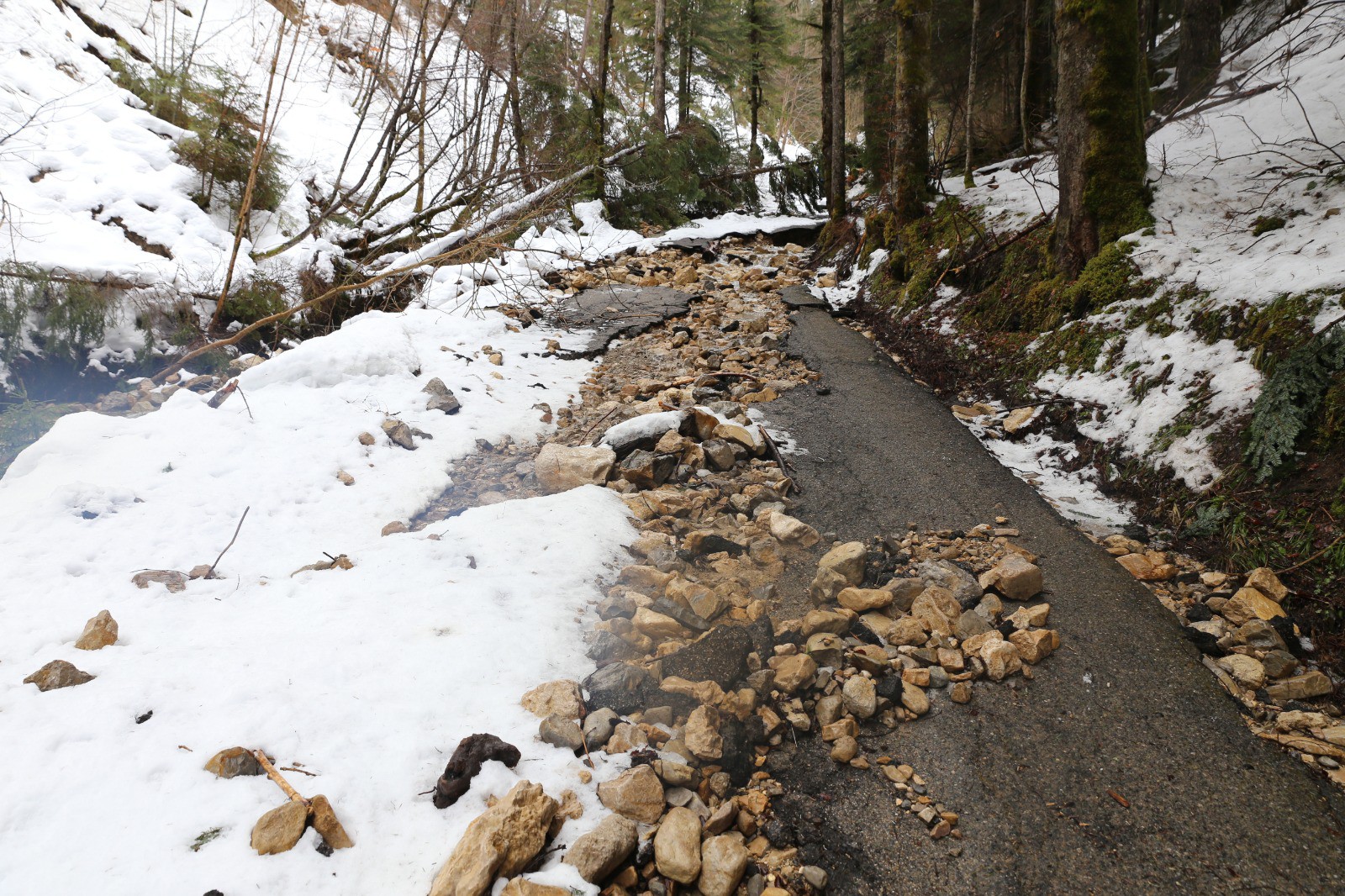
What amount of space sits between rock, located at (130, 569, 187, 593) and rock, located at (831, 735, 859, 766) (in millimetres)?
2794

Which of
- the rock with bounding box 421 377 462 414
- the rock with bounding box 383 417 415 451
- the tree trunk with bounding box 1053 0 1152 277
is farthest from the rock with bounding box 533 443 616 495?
the tree trunk with bounding box 1053 0 1152 277

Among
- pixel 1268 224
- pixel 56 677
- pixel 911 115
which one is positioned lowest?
pixel 56 677

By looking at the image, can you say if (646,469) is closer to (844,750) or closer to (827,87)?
(844,750)

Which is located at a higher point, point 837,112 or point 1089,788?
point 837,112

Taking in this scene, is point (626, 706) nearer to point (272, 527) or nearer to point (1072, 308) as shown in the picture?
point (272, 527)

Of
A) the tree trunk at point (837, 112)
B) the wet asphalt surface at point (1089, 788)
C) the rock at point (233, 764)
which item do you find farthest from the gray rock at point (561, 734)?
the tree trunk at point (837, 112)

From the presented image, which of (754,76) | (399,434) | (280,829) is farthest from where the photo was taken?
(754,76)

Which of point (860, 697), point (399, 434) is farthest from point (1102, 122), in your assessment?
point (399, 434)

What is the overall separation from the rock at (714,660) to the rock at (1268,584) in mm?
2175

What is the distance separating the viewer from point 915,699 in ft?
7.18

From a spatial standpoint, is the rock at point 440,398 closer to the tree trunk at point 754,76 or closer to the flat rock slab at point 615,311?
the flat rock slab at point 615,311

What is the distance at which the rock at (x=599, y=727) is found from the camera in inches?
77.0

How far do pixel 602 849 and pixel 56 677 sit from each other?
1.87 metres

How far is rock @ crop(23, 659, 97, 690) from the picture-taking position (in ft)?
6.08
